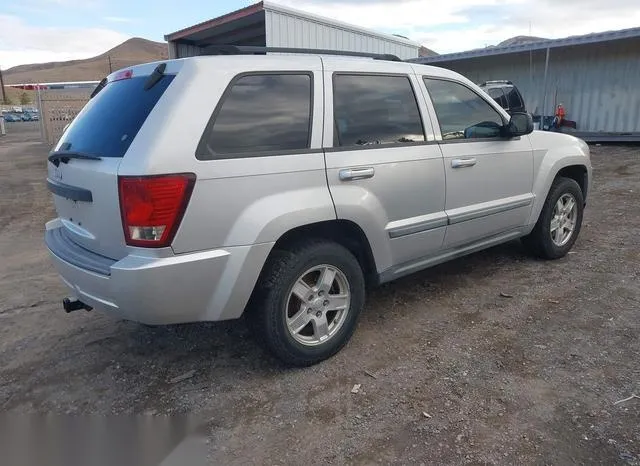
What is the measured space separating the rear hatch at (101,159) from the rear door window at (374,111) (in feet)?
3.59

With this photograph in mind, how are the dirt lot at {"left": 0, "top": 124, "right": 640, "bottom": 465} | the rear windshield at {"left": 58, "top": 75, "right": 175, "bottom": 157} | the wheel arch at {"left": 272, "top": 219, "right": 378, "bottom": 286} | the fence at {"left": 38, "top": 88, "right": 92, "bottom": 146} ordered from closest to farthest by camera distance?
the dirt lot at {"left": 0, "top": 124, "right": 640, "bottom": 465}
the rear windshield at {"left": 58, "top": 75, "right": 175, "bottom": 157}
the wheel arch at {"left": 272, "top": 219, "right": 378, "bottom": 286}
the fence at {"left": 38, "top": 88, "right": 92, "bottom": 146}

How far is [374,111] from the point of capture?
3.49 metres

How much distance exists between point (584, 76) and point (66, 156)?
1557 centimetres

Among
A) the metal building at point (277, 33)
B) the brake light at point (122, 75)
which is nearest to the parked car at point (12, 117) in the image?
the metal building at point (277, 33)

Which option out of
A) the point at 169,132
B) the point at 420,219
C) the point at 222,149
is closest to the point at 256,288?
the point at 222,149

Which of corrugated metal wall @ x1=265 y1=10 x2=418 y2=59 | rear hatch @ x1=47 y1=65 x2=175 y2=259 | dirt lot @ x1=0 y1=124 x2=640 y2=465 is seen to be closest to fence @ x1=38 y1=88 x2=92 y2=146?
corrugated metal wall @ x1=265 y1=10 x2=418 y2=59

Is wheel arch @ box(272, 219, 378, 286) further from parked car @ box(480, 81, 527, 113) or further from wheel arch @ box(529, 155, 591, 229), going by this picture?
parked car @ box(480, 81, 527, 113)

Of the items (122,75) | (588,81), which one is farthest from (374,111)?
(588,81)

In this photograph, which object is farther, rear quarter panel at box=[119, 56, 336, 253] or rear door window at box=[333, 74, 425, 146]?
rear door window at box=[333, 74, 425, 146]

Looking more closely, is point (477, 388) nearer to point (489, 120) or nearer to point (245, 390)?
point (245, 390)

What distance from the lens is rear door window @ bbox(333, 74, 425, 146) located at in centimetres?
329

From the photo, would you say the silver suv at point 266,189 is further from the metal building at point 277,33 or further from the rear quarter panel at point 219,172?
the metal building at point 277,33

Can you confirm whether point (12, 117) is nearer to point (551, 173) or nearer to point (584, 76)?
point (584, 76)

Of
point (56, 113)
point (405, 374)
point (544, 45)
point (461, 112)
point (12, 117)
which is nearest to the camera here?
point (405, 374)
